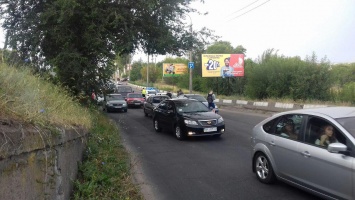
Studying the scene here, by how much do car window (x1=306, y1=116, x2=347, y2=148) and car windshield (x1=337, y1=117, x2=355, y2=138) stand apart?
12 centimetres

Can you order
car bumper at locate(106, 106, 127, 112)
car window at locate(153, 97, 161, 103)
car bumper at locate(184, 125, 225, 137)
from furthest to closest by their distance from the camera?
1. car bumper at locate(106, 106, 127, 112)
2. car window at locate(153, 97, 161, 103)
3. car bumper at locate(184, 125, 225, 137)

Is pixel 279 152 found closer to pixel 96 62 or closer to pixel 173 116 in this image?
pixel 173 116

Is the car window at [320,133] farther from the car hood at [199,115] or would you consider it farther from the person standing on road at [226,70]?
the person standing on road at [226,70]

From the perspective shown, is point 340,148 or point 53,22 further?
point 53,22

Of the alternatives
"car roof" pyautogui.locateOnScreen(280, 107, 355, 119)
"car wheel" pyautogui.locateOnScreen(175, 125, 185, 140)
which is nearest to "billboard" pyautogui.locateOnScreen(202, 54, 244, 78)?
"car wheel" pyautogui.locateOnScreen(175, 125, 185, 140)

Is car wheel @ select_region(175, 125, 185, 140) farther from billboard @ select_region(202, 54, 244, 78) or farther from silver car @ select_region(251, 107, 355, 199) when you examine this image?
billboard @ select_region(202, 54, 244, 78)

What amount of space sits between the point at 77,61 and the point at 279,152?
389 inches

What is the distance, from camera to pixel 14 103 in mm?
3945

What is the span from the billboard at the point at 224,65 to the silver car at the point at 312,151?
29240 mm

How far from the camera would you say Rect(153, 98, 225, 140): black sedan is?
1186 centimetres

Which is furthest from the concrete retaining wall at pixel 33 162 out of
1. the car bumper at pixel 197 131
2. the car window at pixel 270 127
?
the car bumper at pixel 197 131

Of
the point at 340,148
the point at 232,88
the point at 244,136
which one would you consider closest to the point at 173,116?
the point at 244,136

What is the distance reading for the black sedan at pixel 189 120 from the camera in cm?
1186

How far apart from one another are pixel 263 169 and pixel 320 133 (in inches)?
65.9
